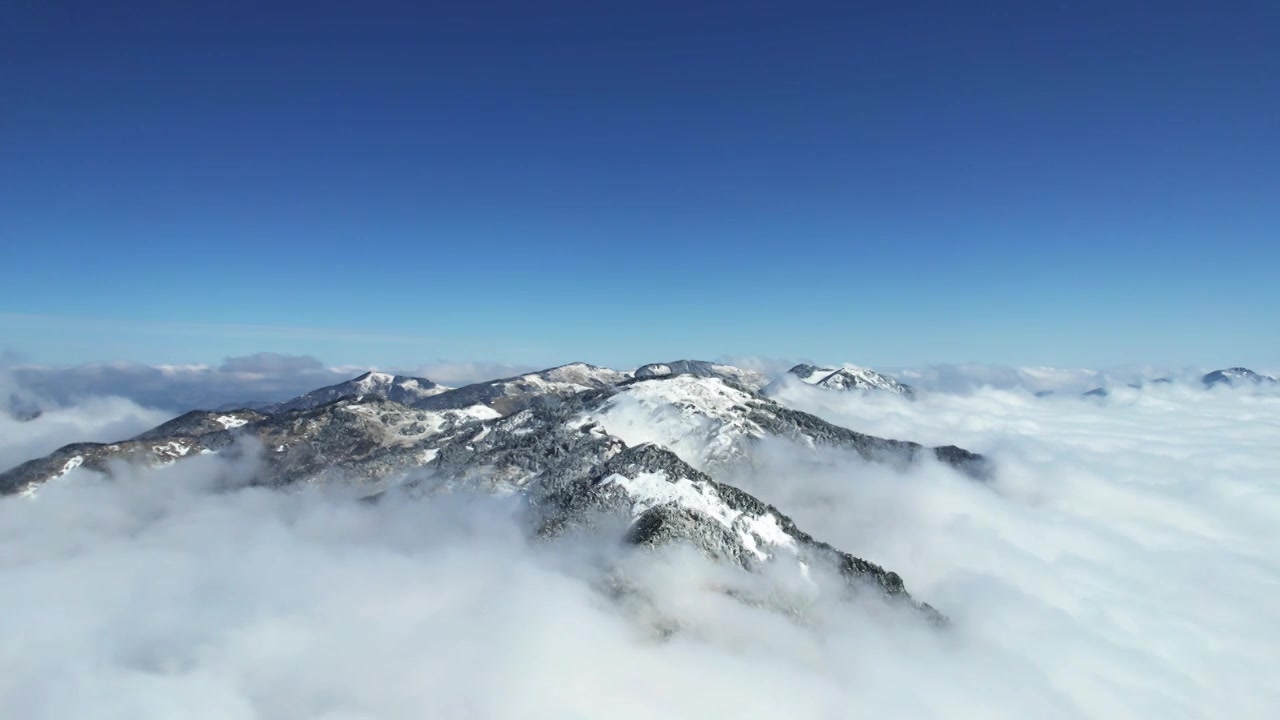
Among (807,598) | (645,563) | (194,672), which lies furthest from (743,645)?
(194,672)

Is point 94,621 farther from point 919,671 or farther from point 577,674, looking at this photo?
point 919,671

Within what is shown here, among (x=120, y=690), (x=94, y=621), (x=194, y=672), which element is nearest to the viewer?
(x=120, y=690)

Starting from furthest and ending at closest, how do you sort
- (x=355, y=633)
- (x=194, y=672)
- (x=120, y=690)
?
(x=355, y=633)
(x=194, y=672)
(x=120, y=690)

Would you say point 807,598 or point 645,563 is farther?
point 807,598

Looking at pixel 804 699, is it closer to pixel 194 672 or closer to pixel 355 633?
pixel 355 633

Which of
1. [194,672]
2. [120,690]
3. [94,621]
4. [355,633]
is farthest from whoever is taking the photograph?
[355,633]

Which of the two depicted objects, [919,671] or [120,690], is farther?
[919,671]

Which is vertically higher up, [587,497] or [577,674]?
[587,497]

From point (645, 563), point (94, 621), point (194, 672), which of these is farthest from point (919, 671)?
point (94, 621)

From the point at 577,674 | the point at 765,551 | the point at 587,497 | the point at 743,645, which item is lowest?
the point at 577,674
